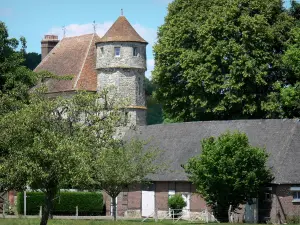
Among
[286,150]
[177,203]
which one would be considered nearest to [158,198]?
[177,203]

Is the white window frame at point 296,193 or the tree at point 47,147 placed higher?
the tree at point 47,147

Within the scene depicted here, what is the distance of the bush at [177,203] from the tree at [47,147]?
654 cm

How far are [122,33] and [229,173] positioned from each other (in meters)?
30.3

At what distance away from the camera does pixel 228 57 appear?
6388cm

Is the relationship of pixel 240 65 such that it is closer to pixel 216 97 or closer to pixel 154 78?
pixel 216 97

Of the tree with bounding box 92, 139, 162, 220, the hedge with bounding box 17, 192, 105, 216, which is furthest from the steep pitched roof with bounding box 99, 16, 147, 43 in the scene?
the tree with bounding box 92, 139, 162, 220

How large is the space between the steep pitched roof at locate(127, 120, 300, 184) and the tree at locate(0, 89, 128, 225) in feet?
26.4

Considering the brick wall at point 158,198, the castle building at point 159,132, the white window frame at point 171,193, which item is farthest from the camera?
the white window frame at point 171,193

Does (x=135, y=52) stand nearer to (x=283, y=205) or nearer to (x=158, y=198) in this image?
(x=158, y=198)

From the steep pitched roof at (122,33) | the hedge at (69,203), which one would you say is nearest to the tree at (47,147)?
the hedge at (69,203)

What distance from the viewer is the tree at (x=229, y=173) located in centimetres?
4912

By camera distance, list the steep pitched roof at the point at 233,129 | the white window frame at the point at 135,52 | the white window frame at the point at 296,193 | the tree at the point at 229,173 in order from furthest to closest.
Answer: the white window frame at the point at 135,52 < the steep pitched roof at the point at 233,129 < the white window frame at the point at 296,193 < the tree at the point at 229,173

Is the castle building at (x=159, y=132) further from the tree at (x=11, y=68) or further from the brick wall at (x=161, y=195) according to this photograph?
the tree at (x=11, y=68)

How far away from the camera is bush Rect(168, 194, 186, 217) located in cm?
5628
